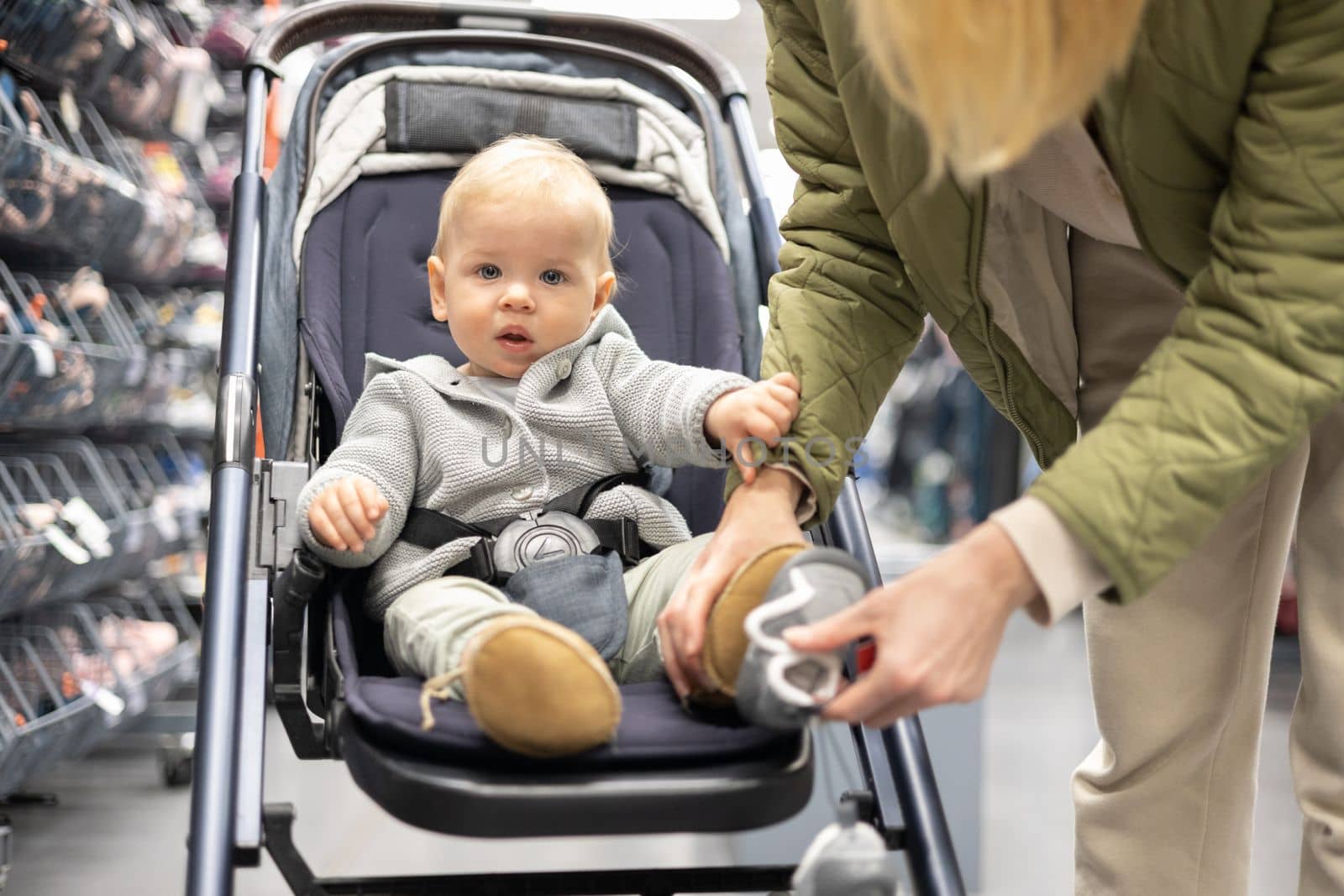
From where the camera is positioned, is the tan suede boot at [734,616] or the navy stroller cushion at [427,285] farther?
the navy stroller cushion at [427,285]

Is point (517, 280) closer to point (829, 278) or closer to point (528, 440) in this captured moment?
point (528, 440)

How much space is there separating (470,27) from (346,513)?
99 centimetres

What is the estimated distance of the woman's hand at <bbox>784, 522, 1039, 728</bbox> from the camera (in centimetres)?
70

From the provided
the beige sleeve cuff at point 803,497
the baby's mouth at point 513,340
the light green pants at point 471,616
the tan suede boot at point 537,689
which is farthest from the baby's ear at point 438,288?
the tan suede boot at point 537,689

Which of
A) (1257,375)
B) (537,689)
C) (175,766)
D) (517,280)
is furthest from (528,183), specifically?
(175,766)

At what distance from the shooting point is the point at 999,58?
760mm

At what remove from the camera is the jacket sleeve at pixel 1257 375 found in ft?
2.44

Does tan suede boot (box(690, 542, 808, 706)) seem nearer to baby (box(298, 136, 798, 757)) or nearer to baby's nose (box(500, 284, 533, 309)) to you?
baby (box(298, 136, 798, 757))

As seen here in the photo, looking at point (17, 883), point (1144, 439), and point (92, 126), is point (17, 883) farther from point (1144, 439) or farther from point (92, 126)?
point (1144, 439)

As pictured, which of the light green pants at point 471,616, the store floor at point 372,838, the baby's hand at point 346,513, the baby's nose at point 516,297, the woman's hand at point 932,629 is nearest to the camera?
the woman's hand at point 932,629

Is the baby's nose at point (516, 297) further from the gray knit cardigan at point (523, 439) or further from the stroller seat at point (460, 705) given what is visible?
the stroller seat at point (460, 705)

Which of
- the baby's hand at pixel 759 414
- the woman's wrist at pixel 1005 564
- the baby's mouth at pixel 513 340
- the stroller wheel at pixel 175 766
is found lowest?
the stroller wheel at pixel 175 766

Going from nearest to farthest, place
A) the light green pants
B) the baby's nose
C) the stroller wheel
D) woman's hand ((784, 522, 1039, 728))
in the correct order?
woman's hand ((784, 522, 1039, 728)) < the light green pants < the baby's nose < the stroller wheel

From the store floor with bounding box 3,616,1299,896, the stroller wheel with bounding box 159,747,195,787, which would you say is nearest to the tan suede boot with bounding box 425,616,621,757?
the store floor with bounding box 3,616,1299,896
